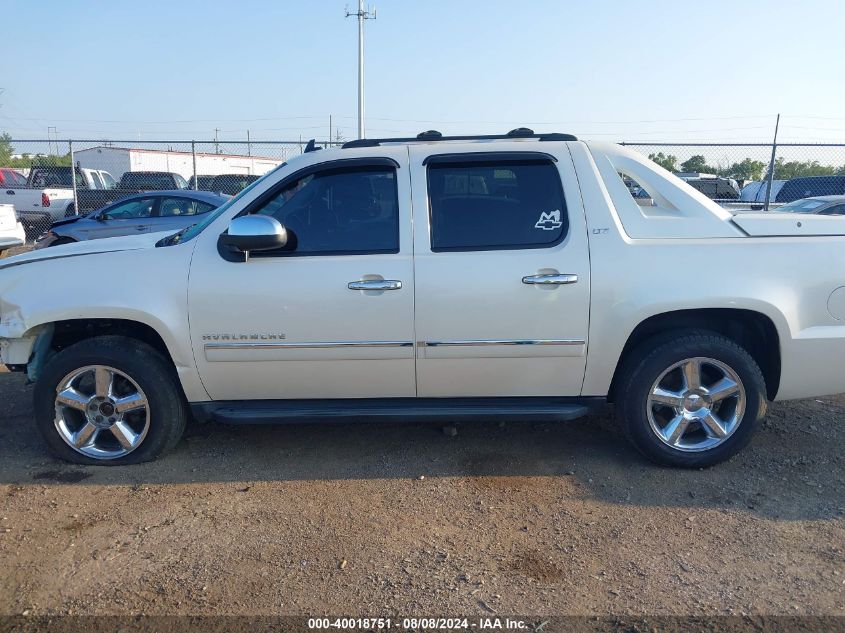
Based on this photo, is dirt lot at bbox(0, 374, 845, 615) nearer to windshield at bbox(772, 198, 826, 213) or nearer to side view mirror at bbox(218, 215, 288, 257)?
side view mirror at bbox(218, 215, 288, 257)

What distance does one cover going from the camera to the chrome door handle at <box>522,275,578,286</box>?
3729 mm

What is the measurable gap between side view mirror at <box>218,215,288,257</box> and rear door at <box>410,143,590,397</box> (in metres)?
0.78

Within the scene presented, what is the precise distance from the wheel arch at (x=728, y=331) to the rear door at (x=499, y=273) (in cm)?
37

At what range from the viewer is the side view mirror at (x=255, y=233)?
3.66 metres

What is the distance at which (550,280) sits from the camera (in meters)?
3.72

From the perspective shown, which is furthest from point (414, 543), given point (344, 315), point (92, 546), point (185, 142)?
point (185, 142)

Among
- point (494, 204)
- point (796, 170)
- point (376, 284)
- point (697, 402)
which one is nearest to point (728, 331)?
point (697, 402)

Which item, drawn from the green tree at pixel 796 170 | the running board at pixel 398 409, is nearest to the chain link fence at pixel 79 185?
the running board at pixel 398 409

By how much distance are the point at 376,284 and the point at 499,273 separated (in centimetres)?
69

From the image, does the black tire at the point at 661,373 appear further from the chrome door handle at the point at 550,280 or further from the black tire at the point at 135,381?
the black tire at the point at 135,381

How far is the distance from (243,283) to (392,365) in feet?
3.16

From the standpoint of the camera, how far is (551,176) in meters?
3.93

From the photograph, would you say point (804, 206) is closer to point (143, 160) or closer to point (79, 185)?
point (79, 185)

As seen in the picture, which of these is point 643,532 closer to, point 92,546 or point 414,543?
point 414,543
